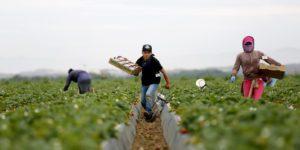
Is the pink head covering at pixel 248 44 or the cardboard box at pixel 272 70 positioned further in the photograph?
the pink head covering at pixel 248 44

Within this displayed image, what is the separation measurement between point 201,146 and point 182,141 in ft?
8.21

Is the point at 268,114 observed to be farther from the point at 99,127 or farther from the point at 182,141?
the point at 99,127

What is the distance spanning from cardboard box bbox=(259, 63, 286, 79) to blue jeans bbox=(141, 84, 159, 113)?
3.01 meters

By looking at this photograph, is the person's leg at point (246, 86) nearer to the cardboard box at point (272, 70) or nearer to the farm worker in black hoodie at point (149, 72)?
the cardboard box at point (272, 70)

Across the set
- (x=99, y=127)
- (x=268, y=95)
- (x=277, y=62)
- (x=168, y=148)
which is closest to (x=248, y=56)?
(x=277, y=62)

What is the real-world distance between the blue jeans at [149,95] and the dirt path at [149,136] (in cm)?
54

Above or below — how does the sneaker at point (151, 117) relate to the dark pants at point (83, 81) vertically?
below

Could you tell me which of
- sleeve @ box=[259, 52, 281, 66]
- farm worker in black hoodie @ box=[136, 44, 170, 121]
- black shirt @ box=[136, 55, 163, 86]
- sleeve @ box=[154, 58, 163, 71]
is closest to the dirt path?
farm worker in black hoodie @ box=[136, 44, 170, 121]

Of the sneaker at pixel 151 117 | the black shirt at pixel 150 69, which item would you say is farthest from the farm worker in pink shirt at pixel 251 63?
the sneaker at pixel 151 117

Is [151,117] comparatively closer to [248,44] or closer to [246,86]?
[246,86]

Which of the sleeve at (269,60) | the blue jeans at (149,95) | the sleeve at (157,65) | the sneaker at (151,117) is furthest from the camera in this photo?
the sneaker at (151,117)

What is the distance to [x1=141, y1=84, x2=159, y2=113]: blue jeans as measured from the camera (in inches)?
586

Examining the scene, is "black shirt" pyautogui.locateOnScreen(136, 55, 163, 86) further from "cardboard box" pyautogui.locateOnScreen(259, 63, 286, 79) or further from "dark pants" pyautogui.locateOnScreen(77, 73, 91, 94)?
"dark pants" pyautogui.locateOnScreen(77, 73, 91, 94)

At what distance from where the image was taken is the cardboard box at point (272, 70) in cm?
1340
